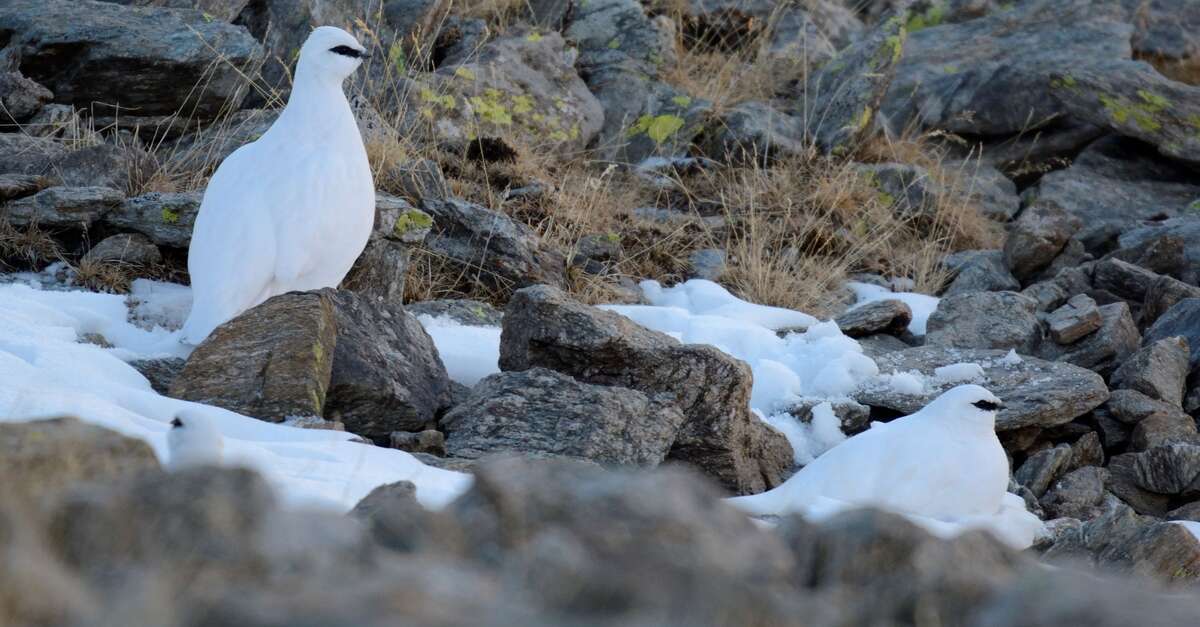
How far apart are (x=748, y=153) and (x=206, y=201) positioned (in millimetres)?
4709

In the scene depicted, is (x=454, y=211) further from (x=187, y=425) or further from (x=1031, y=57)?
(x=1031, y=57)

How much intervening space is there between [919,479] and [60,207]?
13.0ft

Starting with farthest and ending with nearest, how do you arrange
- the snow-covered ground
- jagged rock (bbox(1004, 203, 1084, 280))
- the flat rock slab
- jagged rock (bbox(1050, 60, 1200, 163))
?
jagged rock (bbox(1050, 60, 1200, 163)), jagged rock (bbox(1004, 203, 1084, 280)), the flat rock slab, the snow-covered ground

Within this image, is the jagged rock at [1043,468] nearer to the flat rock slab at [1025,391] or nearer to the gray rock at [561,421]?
the flat rock slab at [1025,391]

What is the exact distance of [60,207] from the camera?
6363mm

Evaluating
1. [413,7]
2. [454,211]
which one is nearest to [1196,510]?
[454,211]

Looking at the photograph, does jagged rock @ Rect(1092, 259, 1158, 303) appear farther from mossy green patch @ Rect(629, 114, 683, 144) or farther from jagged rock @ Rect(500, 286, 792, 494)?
jagged rock @ Rect(500, 286, 792, 494)

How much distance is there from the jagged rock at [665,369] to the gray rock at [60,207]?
2.30 metres

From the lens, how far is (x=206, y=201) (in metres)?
5.49

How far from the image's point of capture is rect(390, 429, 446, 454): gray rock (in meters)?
4.46

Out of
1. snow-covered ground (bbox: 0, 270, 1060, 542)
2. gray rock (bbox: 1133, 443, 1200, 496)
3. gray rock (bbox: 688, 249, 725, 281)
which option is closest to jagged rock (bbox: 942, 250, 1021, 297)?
snow-covered ground (bbox: 0, 270, 1060, 542)

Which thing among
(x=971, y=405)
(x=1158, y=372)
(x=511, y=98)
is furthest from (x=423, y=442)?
(x=511, y=98)

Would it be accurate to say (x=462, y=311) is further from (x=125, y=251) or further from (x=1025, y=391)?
(x=1025, y=391)

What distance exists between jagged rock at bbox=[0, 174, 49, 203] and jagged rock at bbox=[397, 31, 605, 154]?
219 centimetres
